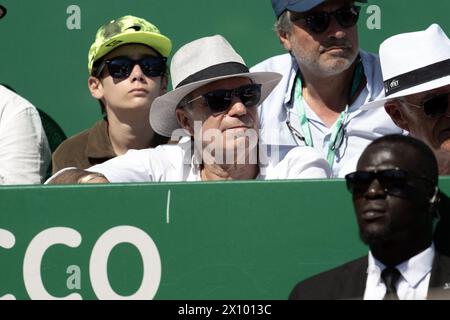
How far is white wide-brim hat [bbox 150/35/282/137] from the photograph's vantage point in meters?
4.09

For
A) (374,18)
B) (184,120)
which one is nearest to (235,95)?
(184,120)

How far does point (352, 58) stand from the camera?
4.36m

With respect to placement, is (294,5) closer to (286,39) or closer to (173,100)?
(286,39)

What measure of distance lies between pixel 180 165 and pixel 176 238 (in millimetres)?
650

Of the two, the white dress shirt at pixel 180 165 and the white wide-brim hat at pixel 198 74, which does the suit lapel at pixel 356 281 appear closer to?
the white dress shirt at pixel 180 165

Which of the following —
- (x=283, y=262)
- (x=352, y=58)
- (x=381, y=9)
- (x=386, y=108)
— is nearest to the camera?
(x=283, y=262)

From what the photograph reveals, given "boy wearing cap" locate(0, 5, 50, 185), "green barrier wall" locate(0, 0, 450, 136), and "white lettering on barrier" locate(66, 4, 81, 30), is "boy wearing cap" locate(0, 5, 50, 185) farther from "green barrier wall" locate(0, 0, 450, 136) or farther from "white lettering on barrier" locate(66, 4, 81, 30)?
"white lettering on barrier" locate(66, 4, 81, 30)

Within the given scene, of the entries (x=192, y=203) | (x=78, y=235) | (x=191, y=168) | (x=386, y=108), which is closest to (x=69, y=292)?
(x=78, y=235)

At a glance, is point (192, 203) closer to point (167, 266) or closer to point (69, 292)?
point (167, 266)

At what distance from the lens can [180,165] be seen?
13.6 feet

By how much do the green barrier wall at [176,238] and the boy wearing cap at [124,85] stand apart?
3.30ft

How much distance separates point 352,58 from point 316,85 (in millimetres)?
202

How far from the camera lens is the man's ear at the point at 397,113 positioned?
4012mm
